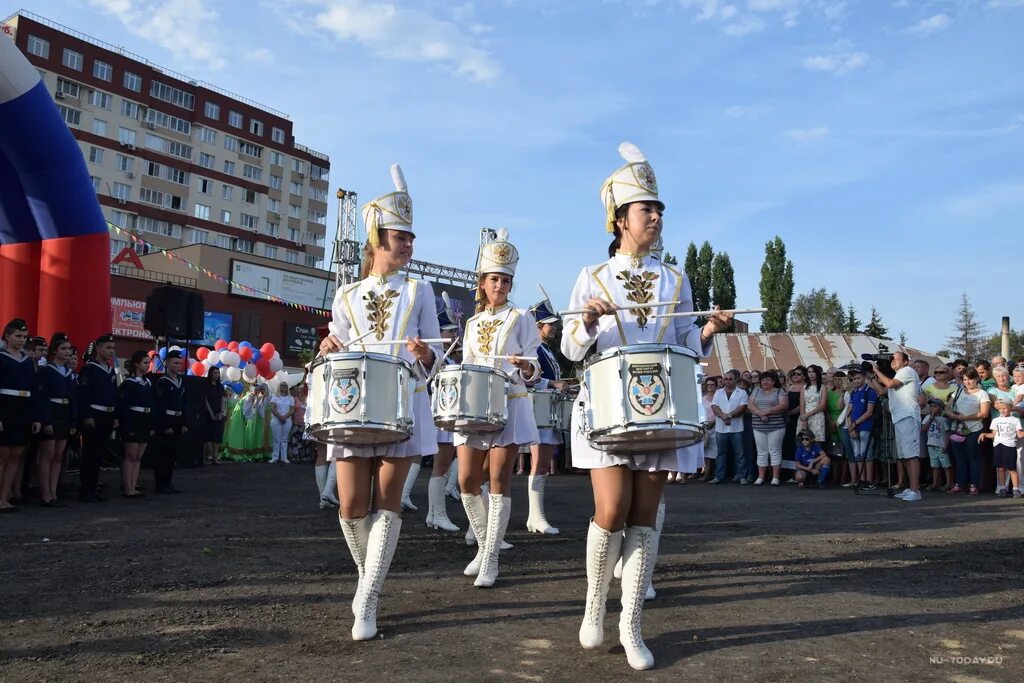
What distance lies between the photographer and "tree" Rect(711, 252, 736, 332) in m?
78.1

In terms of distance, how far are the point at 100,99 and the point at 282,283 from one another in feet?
75.7

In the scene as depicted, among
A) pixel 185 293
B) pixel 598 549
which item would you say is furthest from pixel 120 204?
pixel 598 549

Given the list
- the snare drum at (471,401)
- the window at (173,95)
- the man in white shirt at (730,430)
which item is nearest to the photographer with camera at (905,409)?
the man in white shirt at (730,430)

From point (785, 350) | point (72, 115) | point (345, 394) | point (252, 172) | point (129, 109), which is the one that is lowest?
point (345, 394)

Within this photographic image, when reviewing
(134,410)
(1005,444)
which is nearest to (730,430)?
(1005,444)

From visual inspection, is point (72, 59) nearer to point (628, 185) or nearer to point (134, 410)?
point (134, 410)

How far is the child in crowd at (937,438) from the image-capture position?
1312 centimetres

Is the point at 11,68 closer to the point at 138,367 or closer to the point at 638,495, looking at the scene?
the point at 138,367

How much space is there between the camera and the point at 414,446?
4824mm

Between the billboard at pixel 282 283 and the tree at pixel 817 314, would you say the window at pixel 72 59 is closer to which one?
the billboard at pixel 282 283

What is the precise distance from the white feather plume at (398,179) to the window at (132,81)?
68083mm

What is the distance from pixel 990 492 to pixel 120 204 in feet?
216

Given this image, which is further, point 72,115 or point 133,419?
point 72,115

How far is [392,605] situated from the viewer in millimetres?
5141
